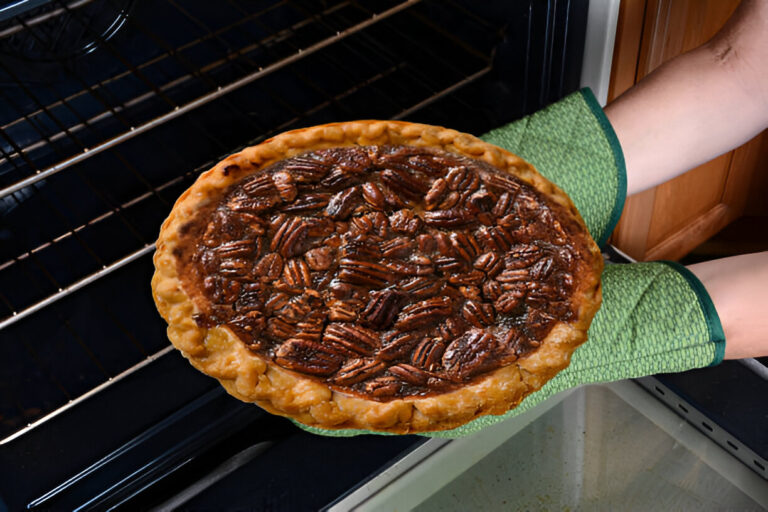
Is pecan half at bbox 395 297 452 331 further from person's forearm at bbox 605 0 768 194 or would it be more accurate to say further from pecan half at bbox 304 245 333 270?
person's forearm at bbox 605 0 768 194

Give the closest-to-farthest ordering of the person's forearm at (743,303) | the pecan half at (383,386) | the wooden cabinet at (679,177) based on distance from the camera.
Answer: the pecan half at (383,386)
the person's forearm at (743,303)
the wooden cabinet at (679,177)

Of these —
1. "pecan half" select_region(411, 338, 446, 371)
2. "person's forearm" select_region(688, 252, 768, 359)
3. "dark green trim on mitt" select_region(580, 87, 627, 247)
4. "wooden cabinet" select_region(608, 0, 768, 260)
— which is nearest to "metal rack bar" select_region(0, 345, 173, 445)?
"pecan half" select_region(411, 338, 446, 371)

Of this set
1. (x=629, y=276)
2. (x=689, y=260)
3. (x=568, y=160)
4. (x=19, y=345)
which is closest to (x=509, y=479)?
(x=629, y=276)

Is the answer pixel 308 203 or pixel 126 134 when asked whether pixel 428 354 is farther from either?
pixel 126 134

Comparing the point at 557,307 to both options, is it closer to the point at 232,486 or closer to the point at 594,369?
the point at 594,369

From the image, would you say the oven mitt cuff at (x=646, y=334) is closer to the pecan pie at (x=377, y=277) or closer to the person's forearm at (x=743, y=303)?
the person's forearm at (x=743, y=303)

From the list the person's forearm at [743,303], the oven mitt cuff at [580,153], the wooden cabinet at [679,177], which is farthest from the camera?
the wooden cabinet at [679,177]

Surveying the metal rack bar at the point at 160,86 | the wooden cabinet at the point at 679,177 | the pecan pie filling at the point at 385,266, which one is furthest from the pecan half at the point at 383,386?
the wooden cabinet at the point at 679,177
